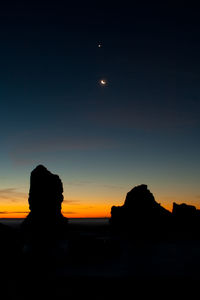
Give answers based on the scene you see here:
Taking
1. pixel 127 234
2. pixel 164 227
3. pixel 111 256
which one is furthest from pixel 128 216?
pixel 111 256

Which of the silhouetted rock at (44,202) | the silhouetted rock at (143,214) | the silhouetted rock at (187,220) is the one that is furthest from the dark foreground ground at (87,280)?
the silhouetted rock at (187,220)

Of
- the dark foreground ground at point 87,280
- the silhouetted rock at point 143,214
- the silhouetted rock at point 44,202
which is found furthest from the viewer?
the silhouetted rock at point 143,214

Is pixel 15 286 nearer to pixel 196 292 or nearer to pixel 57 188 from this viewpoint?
pixel 196 292

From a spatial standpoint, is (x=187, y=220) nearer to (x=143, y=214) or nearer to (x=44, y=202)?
(x=143, y=214)

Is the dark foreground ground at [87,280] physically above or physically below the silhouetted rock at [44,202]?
below

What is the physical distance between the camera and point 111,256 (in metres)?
65.6

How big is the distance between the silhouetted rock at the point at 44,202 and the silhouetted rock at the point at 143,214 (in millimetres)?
38854

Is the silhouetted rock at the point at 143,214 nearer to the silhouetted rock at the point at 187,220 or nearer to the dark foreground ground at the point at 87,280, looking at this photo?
the silhouetted rock at the point at 187,220

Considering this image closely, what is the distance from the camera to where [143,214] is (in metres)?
139

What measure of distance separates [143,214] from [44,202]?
170ft

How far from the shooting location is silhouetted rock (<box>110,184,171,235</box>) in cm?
13988

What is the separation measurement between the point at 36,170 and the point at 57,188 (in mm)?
12308

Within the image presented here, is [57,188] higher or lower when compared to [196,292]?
higher

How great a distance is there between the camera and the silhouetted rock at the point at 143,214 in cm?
13988
